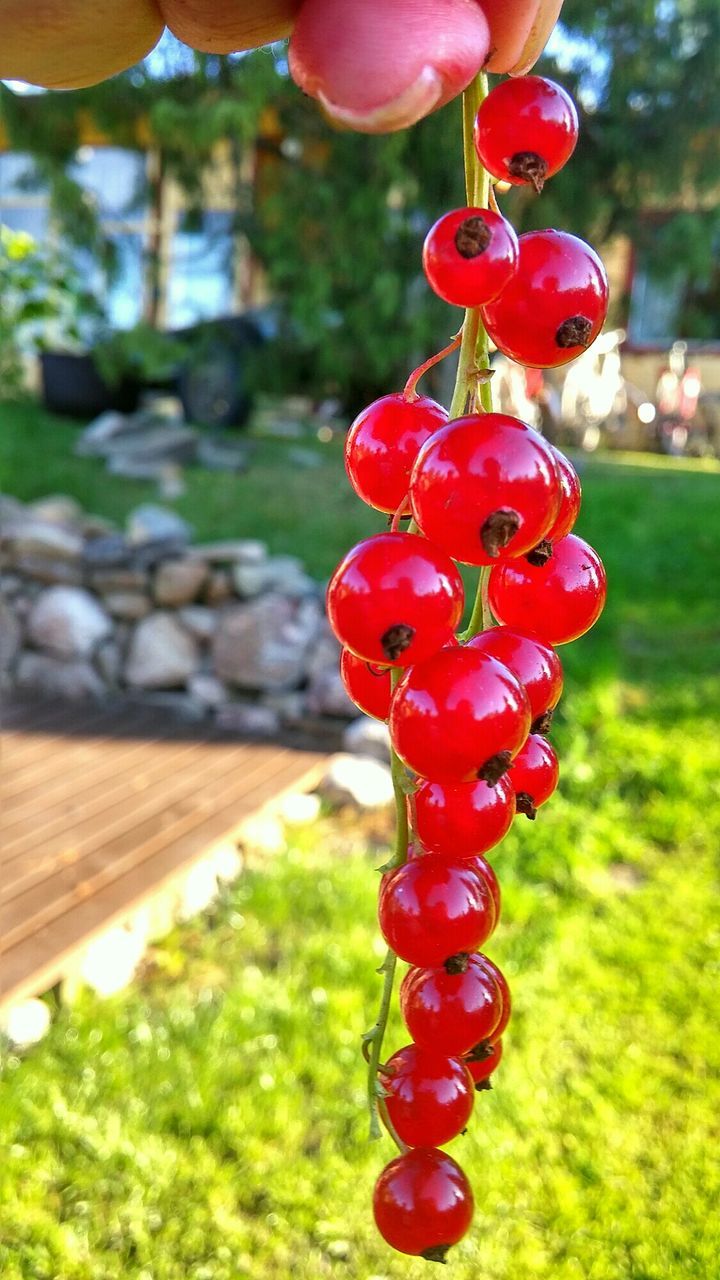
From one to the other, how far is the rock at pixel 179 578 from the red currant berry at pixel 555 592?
4.34 metres

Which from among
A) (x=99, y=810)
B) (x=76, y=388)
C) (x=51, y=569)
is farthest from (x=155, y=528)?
(x=76, y=388)

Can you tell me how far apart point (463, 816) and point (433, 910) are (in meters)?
0.06

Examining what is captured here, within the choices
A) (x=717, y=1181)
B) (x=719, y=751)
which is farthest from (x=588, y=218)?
(x=717, y=1181)

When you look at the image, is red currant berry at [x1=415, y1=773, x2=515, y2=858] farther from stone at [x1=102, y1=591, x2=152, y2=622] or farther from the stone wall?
stone at [x1=102, y1=591, x2=152, y2=622]

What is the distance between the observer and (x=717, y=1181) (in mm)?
1989

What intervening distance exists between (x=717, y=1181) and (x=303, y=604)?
324 centimetres

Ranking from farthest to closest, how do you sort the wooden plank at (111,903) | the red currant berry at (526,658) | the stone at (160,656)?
1. the stone at (160,656)
2. the wooden plank at (111,903)
3. the red currant berry at (526,658)

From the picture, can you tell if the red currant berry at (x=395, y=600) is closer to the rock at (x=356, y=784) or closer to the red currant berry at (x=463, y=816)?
the red currant berry at (x=463, y=816)

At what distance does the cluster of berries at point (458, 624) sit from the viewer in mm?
567

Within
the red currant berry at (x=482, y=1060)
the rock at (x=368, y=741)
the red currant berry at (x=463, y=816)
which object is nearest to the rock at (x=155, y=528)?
the rock at (x=368, y=741)

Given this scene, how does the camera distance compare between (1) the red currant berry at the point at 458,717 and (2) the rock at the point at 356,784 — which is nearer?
(1) the red currant berry at the point at 458,717

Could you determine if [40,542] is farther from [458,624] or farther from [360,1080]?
[458,624]

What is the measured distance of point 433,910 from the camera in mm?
638

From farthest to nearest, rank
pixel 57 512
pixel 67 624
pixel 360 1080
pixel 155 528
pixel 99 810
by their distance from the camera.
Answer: pixel 57 512
pixel 155 528
pixel 67 624
pixel 99 810
pixel 360 1080
